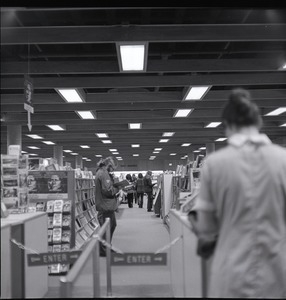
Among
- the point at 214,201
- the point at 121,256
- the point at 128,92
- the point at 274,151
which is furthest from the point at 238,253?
the point at 128,92

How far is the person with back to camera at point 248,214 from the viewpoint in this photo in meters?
1.84

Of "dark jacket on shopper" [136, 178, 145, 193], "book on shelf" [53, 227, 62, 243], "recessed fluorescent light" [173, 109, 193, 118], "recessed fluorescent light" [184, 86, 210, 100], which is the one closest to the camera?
"book on shelf" [53, 227, 62, 243]

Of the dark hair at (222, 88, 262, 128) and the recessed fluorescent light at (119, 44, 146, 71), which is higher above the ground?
the recessed fluorescent light at (119, 44, 146, 71)

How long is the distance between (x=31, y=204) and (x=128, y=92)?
373cm

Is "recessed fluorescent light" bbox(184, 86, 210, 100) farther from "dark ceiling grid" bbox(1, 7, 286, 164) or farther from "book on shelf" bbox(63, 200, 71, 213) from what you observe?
"book on shelf" bbox(63, 200, 71, 213)

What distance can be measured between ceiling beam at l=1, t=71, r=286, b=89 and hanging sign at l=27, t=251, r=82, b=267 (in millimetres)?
4894

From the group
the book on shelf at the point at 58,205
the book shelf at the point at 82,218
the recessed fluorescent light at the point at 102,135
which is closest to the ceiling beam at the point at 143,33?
the book on shelf at the point at 58,205

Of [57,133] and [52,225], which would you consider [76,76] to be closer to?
[52,225]

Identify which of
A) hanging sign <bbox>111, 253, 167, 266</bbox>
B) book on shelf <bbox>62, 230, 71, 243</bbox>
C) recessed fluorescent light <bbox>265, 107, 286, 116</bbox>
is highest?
recessed fluorescent light <bbox>265, 107, 286, 116</bbox>

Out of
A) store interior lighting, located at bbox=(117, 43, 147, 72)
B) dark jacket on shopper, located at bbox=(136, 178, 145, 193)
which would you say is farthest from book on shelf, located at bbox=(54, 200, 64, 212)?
dark jacket on shopper, located at bbox=(136, 178, 145, 193)

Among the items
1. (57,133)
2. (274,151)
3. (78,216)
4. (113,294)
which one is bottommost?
(113,294)

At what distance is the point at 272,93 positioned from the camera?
8.84 m

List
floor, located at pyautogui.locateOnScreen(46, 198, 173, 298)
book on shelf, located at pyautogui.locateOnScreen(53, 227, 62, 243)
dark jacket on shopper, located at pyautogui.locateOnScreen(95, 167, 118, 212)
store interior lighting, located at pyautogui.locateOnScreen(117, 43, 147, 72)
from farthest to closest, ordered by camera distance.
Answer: dark jacket on shopper, located at pyautogui.locateOnScreen(95, 167, 118, 212) < book on shelf, located at pyautogui.locateOnScreen(53, 227, 62, 243) < store interior lighting, located at pyautogui.locateOnScreen(117, 43, 147, 72) < floor, located at pyautogui.locateOnScreen(46, 198, 173, 298)

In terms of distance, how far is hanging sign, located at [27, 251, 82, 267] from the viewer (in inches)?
119
